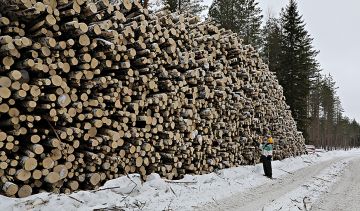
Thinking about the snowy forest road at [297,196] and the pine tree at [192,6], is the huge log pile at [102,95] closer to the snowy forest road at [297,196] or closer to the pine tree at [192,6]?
the snowy forest road at [297,196]

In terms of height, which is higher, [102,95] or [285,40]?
[285,40]

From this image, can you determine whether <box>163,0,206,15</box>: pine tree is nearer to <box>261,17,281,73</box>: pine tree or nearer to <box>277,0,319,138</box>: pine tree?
<box>277,0,319,138</box>: pine tree

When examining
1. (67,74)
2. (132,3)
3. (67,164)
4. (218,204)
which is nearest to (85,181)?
(67,164)

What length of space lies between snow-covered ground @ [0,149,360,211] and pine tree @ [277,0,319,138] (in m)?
18.9

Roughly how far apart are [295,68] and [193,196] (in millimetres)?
25312

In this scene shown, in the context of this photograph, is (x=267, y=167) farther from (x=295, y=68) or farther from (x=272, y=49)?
(x=272, y=49)

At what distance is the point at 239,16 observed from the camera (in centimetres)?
3109

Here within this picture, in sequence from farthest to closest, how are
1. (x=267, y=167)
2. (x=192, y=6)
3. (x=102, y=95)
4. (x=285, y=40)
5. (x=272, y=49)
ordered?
(x=272, y=49)
(x=285, y=40)
(x=192, y=6)
(x=267, y=167)
(x=102, y=95)

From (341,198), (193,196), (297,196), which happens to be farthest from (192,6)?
(193,196)

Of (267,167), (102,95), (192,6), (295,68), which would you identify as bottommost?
(267,167)

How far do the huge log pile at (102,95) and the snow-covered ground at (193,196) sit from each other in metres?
0.46

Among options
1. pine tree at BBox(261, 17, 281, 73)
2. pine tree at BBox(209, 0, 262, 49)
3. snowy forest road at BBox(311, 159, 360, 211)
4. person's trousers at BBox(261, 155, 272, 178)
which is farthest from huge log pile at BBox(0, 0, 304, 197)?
pine tree at BBox(261, 17, 281, 73)

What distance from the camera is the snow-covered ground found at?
5923 millimetres

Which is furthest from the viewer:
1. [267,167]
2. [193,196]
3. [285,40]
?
[285,40]
